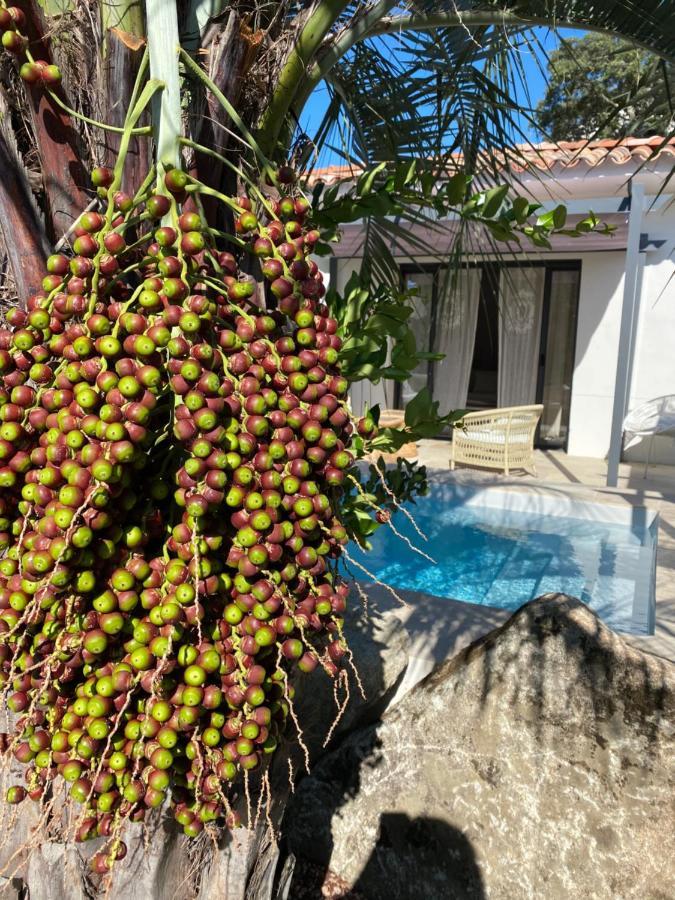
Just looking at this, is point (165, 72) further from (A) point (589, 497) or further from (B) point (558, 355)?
(B) point (558, 355)

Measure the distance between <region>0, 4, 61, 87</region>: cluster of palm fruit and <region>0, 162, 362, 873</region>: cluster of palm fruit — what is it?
259mm

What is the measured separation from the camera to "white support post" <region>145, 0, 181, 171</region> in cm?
105

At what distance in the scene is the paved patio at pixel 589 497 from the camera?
136 inches

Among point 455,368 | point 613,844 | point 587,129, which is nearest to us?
point 613,844

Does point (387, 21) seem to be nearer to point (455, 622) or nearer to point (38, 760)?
point (38, 760)

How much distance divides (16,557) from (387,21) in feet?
5.12

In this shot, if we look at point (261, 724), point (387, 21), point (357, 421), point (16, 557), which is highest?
point (387, 21)

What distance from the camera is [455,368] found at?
11.4 m

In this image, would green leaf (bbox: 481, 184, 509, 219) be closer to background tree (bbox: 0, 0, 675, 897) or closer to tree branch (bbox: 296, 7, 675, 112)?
tree branch (bbox: 296, 7, 675, 112)

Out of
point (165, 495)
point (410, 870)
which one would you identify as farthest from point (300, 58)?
point (410, 870)

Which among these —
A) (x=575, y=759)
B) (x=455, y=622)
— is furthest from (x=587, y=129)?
(x=575, y=759)

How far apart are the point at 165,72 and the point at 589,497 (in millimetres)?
6681

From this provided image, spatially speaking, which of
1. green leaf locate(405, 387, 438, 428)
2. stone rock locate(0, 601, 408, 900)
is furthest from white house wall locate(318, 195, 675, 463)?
stone rock locate(0, 601, 408, 900)

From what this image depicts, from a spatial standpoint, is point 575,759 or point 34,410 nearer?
point 34,410
